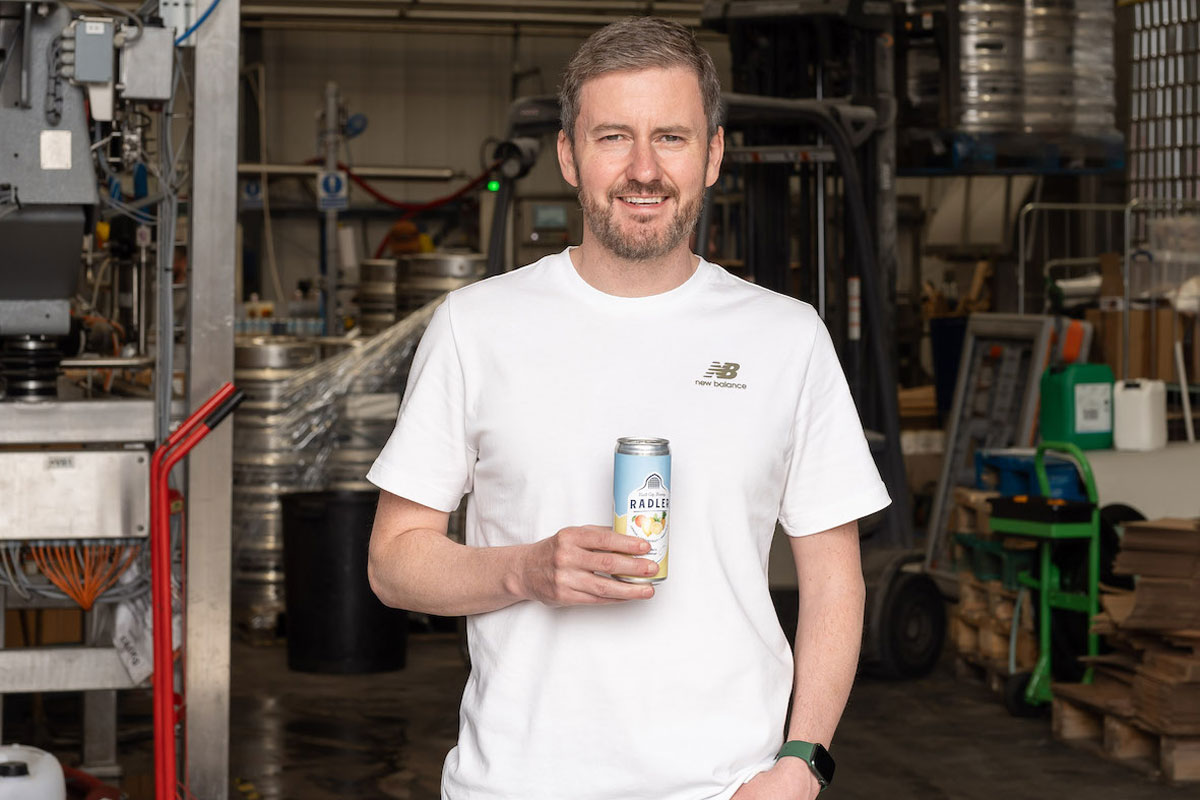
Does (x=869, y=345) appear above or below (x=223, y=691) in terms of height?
above

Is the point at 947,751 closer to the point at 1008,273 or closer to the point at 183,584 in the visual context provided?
the point at 183,584

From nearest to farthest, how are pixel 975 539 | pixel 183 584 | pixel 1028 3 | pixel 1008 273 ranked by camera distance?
pixel 183 584
pixel 975 539
pixel 1028 3
pixel 1008 273

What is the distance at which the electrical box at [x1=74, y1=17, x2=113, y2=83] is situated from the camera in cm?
357

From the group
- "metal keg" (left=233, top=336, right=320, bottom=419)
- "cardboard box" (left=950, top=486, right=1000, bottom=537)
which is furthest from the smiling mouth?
"metal keg" (left=233, top=336, right=320, bottom=419)

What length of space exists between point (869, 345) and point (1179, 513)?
1.63 m

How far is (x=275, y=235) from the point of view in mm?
18375

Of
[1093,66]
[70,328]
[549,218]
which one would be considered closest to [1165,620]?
[70,328]

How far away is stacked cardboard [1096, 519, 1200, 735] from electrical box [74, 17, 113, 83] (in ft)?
12.8

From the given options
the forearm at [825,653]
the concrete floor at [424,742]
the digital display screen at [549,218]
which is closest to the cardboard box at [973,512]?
the concrete floor at [424,742]

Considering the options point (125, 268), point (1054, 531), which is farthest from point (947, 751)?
point (125, 268)

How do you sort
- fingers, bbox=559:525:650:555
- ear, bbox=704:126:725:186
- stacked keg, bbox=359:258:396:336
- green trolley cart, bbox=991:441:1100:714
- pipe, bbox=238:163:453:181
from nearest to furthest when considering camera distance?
1. fingers, bbox=559:525:650:555
2. ear, bbox=704:126:725:186
3. green trolley cart, bbox=991:441:1100:714
4. stacked keg, bbox=359:258:396:336
5. pipe, bbox=238:163:453:181

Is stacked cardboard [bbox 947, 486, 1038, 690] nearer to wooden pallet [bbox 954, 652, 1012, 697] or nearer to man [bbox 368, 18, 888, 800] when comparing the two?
wooden pallet [bbox 954, 652, 1012, 697]

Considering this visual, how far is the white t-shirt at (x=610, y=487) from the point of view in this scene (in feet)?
6.14

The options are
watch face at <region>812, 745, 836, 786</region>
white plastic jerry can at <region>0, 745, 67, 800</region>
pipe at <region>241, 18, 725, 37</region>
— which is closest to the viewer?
watch face at <region>812, 745, 836, 786</region>
